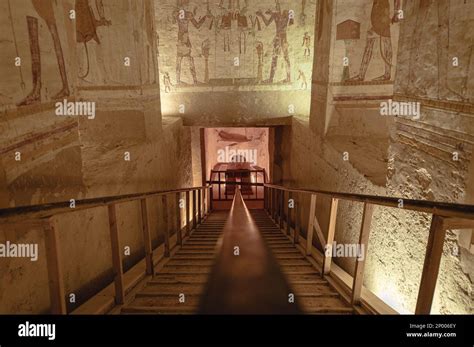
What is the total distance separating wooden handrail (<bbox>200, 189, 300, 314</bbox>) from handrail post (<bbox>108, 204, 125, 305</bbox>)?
902 millimetres

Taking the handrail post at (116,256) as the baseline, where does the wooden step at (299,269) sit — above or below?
below

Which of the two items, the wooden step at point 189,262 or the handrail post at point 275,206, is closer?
the wooden step at point 189,262

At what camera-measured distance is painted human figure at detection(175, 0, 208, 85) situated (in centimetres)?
863

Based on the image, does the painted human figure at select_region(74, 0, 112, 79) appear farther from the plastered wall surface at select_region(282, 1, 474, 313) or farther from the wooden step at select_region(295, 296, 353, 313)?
the wooden step at select_region(295, 296, 353, 313)

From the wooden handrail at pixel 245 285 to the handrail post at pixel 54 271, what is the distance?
2.75 feet

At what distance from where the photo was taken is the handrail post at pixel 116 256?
2.70 metres

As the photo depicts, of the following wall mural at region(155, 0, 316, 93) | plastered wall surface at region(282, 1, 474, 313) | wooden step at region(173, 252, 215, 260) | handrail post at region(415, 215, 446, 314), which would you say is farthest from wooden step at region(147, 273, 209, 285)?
wall mural at region(155, 0, 316, 93)

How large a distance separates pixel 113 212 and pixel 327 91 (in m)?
5.00

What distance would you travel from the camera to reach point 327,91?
6.45m

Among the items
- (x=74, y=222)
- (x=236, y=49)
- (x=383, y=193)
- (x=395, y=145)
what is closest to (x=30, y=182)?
(x=74, y=222)

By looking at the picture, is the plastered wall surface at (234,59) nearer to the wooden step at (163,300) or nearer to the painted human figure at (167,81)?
the painted human figure at (167,81)

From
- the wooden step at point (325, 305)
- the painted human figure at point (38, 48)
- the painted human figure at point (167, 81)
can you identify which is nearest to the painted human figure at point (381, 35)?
the wooden step at point (325, 305)

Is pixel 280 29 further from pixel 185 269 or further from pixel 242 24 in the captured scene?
pixel 185 269

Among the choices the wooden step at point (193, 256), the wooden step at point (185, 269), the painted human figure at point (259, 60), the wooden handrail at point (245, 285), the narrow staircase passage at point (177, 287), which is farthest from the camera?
the painted human figure at point (259, 60)
